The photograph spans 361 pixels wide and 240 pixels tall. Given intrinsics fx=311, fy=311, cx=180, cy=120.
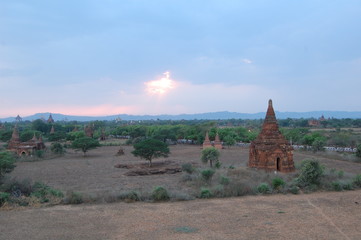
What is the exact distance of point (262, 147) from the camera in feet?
70.9

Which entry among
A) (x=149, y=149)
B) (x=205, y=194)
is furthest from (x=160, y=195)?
(x=149, y=149)

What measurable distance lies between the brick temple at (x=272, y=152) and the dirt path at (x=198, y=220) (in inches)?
280

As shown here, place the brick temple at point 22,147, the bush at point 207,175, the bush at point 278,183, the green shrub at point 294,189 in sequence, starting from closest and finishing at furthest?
1. the green shrub at point 294,189
2. the bush at point 278,183
3. the bush at point 207,175
4. the brick temple at point 22,147

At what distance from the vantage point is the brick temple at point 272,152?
70.1ft

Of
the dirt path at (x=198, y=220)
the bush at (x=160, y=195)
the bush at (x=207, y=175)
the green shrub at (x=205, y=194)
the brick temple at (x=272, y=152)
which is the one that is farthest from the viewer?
the brick temple at (x=272, y=152)

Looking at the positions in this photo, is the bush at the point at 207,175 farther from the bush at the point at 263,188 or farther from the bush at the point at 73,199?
the bush at the point at 73,199

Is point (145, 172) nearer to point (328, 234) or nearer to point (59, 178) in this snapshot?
point (59, 178)

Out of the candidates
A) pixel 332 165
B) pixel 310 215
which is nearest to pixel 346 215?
pixel 310 215

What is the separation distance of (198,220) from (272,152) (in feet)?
38.8

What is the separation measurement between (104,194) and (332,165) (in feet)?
73.9

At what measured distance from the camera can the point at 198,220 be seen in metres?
11.1

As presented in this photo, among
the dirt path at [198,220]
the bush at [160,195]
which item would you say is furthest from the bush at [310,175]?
the bush at [160,195]

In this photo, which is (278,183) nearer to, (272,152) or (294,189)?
(294,189)

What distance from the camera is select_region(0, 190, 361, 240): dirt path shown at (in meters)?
9.66
